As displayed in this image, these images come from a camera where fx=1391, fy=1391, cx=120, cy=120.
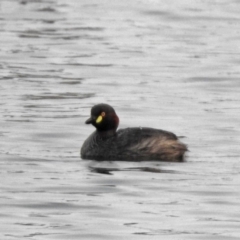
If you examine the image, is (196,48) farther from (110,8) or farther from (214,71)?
(110,8)

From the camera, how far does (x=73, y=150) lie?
58.8 feet

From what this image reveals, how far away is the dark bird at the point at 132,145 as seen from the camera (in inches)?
682

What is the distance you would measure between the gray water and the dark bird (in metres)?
0.24

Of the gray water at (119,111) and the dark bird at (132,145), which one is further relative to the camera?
the dark bird at (132,145)

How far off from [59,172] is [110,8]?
13.8m

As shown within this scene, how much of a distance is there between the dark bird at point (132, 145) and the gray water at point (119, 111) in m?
0.24

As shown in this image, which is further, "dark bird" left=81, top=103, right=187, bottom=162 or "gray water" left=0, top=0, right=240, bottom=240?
"dark bird" left=81, top=103, right=187, bottom=162

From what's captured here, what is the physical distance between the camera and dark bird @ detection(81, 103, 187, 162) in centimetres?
1733

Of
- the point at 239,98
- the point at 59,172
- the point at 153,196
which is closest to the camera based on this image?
the point at 153,196

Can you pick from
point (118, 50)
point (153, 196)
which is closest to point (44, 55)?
point (118, 50)

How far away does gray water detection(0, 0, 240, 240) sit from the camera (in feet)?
46.7

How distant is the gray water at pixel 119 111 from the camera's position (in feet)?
46.7

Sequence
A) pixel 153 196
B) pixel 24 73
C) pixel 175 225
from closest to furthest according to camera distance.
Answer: pixel 175 225 → pixel 153 196 → pixel 24 73

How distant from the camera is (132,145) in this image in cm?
1741
